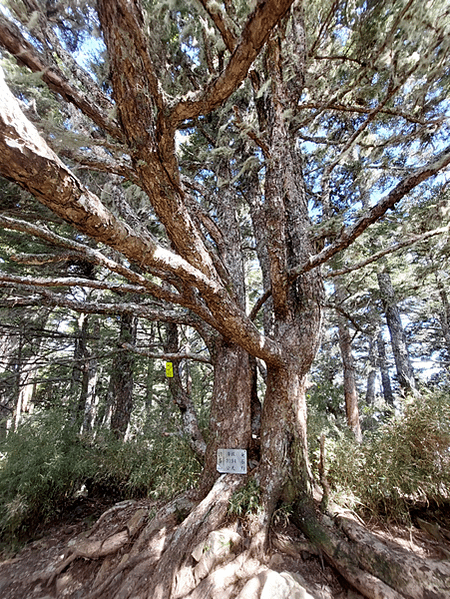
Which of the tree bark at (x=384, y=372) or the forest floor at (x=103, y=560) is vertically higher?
the tree bark at (x=384, y=372)

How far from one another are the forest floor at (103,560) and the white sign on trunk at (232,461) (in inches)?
28.2

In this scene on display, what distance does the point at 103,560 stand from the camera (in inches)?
140

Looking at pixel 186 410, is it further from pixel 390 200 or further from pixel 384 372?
pixel 384 372

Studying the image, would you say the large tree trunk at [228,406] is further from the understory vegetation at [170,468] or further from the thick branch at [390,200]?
the thick branch at [390,200]

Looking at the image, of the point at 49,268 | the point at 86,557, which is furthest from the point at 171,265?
the point at 49,268

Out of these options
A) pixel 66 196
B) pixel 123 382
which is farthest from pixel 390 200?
pixel 123 382

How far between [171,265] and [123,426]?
21.6ft

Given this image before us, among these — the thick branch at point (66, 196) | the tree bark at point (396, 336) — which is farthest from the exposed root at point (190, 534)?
the tree bark at point (396, 336)

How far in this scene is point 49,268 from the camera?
266 inches

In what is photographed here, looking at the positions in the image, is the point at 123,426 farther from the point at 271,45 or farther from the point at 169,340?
the point at 271,45

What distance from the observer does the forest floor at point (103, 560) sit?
8.79 ft

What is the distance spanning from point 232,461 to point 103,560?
6.63 feet

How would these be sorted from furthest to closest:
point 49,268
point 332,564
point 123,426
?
1. point 123,426
2. point 49,268
3. point 332,564

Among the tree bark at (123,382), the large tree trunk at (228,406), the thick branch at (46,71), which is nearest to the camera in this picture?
the thick branch at (46,71)
